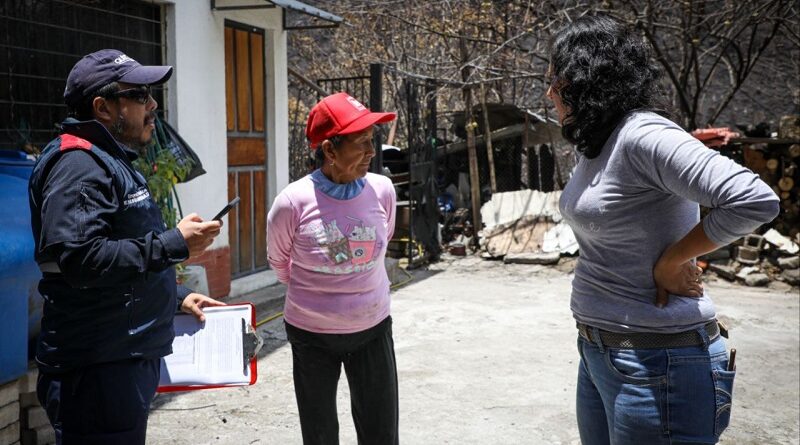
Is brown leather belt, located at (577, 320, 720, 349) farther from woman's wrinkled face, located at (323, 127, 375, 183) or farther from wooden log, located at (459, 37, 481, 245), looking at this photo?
wooden log, located at (459, 37, 481, 245)

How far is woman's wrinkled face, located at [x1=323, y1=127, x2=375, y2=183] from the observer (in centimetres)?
268

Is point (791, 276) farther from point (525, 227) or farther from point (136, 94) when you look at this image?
point (136, 94)

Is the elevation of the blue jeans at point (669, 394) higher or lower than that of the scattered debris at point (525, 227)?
higher

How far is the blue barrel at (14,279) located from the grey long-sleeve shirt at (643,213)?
7.80 feet

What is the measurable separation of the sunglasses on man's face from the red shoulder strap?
173 millimetres

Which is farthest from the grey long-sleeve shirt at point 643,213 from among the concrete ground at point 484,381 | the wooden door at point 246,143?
the wooden door at point 246,143

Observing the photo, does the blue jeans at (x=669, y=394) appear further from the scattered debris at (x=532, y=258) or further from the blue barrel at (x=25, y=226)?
the scattered debris at (x=532, y=258)

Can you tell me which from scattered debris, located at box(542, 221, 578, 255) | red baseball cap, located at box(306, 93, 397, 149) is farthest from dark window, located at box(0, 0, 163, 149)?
scattered debris, located at box(542, 221, 578, 255)

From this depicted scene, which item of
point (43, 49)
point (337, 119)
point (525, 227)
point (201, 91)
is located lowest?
point (525, 227)

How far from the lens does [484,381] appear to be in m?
4.91

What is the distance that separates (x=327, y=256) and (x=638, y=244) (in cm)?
115

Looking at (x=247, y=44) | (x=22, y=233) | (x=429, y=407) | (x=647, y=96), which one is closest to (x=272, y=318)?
(x=429, y=407)

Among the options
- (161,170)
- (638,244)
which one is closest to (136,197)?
(638,244)

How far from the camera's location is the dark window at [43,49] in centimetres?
471
